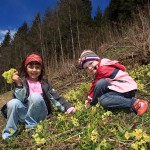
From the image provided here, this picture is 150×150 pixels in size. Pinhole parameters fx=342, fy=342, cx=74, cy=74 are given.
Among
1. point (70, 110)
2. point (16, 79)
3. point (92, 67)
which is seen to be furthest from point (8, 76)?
point (92, 67)

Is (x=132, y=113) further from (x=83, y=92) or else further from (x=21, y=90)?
(x=83, y=92)

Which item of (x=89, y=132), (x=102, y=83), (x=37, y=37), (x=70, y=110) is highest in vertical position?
(x=37, y=37)

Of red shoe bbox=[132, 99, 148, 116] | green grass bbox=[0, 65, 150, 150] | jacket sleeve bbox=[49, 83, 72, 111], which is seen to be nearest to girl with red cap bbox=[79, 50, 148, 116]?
red shoe bbox=[132, 99, 148, 116]

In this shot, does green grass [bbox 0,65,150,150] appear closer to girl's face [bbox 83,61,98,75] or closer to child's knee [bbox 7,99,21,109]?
child's knee [bbox 7,99,21,109]

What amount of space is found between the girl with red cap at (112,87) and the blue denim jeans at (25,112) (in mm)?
658

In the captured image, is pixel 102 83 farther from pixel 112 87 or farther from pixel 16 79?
pixel 16 79

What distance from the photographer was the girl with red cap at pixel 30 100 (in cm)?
431

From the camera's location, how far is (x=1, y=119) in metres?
6.93

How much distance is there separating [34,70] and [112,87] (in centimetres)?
110

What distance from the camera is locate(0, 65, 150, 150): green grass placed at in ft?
10.8

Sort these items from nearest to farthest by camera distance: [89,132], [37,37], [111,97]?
[89,132]
[111,97]
[37,37]

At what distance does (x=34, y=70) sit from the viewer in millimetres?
4656

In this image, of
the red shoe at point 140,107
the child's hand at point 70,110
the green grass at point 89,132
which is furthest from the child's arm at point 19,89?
the red shoe at point 140,107

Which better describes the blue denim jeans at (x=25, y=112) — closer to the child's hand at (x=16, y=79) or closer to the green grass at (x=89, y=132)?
the green grass at (x=89, y=132)
